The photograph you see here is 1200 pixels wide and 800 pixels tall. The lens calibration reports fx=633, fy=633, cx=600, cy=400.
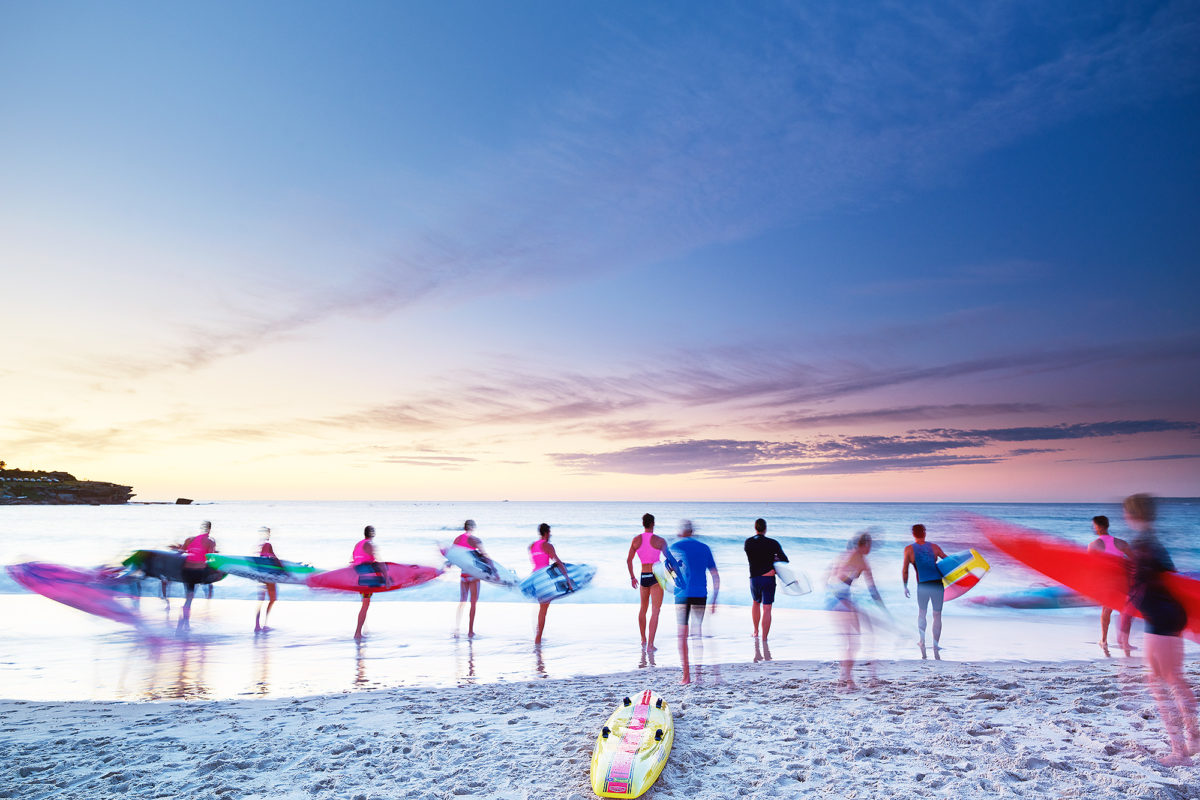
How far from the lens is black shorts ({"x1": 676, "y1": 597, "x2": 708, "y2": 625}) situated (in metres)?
7.78

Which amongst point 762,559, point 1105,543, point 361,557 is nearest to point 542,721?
point 762,559

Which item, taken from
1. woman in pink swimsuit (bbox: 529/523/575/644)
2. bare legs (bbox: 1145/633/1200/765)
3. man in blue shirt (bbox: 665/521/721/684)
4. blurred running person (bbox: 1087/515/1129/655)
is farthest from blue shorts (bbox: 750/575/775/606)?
bare legs (bbox: 1145/633/1200/765)

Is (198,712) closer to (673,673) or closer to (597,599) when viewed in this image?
(673,673)

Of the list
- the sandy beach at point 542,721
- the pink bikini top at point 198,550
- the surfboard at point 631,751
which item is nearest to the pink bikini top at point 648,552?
the sandy beach at point 542,721

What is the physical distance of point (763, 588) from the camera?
9.35 meters

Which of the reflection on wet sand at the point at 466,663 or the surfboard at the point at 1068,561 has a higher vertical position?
the surfboard at the point at 1068,561

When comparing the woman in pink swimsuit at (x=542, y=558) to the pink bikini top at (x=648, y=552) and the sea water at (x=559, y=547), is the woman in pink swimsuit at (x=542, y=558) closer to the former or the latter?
the pink bikini top at (x=648, y=552)

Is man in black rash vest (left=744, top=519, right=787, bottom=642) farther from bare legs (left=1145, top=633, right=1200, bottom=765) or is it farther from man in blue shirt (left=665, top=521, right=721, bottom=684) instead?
bare legs (left=1145, top=633, right=1200, bottom=765)

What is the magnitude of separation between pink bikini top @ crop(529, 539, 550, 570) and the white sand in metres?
3.45

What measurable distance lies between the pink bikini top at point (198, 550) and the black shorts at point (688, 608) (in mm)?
9687

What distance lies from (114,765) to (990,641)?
1240cm

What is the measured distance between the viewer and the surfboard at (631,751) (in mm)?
4461

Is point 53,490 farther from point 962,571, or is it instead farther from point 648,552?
point 962,571

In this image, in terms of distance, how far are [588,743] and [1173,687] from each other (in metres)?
4.54
